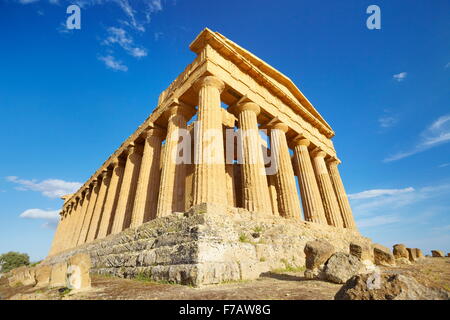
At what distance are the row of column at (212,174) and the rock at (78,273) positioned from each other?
3.80 m

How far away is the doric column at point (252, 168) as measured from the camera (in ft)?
32.1

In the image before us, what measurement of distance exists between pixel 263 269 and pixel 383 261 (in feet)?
16.8

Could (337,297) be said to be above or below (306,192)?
below

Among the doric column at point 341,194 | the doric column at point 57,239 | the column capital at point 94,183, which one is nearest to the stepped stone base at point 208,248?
the doric column at point 341,194

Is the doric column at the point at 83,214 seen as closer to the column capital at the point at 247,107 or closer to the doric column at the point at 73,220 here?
the doric column at the point at 73,220

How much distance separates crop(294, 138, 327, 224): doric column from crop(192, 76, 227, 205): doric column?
8436mm

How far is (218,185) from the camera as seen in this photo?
27.8ft

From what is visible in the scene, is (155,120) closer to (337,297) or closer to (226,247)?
(226,247)

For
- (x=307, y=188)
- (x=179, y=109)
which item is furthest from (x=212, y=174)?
(x=307, y=188)

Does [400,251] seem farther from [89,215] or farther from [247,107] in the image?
[89,215]

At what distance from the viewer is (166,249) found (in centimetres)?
607

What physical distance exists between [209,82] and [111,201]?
14.4 m
